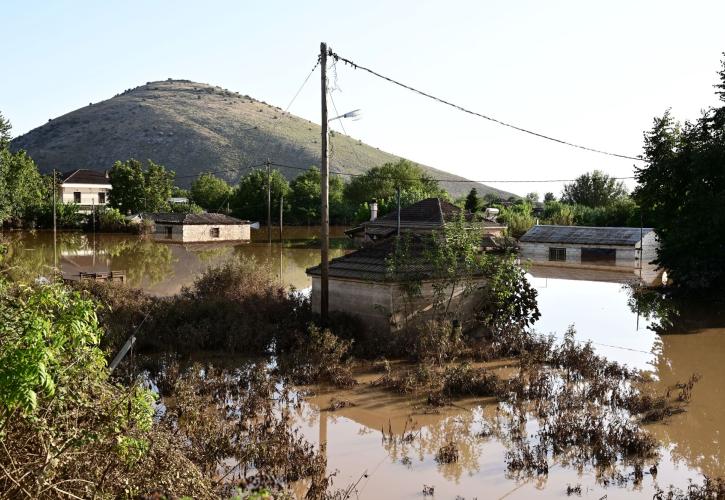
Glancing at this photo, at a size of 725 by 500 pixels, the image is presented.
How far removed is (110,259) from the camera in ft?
121

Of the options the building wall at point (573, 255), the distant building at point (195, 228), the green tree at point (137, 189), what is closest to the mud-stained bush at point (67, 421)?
the building wall at point (573, 255)

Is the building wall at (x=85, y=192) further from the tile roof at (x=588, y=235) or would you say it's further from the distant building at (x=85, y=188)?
A: the tile roof at (x=588, y=235)

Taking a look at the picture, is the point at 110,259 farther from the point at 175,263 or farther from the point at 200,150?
the point at 200,150

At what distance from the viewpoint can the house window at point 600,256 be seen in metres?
38.2

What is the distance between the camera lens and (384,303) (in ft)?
51.2

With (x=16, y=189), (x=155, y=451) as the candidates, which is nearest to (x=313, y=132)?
(x=16, y=189)

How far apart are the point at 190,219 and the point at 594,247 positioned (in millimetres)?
32275

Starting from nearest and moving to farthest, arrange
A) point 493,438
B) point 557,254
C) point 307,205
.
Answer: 1. point 493,438
2. point 557,254
3. point 307,205

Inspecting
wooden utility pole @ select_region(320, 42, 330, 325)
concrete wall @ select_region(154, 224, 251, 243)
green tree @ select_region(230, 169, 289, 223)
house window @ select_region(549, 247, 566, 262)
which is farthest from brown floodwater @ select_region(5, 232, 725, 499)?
green tree @ select_region(230, 169, 289, 223)

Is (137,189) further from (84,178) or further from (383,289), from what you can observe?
(383,289)

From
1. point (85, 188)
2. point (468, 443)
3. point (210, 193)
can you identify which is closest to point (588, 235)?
point (468, 443)

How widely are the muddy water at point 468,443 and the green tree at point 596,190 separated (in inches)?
2284

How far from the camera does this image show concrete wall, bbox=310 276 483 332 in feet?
50.9

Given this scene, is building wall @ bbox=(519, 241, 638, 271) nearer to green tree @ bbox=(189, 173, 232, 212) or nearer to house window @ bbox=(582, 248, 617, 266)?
house window @ bbox=(582, 248, 617, 266)
